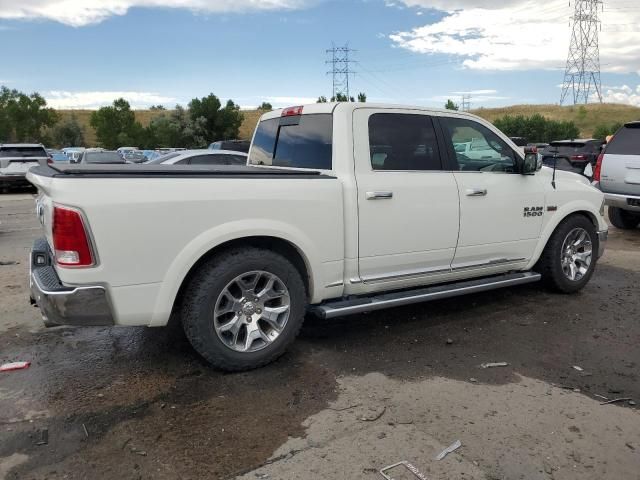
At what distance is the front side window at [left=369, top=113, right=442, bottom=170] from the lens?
4.36m

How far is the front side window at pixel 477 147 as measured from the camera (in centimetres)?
483

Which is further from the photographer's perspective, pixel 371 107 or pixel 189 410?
pixel 371 107

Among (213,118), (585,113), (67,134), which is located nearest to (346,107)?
(213,118)

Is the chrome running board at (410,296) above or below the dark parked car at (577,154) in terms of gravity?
below

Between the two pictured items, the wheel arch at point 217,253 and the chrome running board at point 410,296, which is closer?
the wheel arch at point 217,253

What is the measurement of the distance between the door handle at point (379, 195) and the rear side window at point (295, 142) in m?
0.42

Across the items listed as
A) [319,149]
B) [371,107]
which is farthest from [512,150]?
[319,149]

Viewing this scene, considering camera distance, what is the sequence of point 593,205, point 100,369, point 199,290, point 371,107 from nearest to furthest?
point 199,290, point 100,369, point 371,107, point 593,205

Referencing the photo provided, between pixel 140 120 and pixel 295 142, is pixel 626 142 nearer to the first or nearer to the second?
A: pixel 295 142

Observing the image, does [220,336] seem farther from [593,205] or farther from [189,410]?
[593,205]

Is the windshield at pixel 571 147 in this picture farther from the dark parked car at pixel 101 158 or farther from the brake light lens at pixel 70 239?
the brake light lens at pixel 70 239

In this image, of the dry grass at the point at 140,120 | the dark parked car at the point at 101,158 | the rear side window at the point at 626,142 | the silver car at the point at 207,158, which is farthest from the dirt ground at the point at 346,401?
the dry grass at the point at 140,120

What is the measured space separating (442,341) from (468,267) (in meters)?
0.76

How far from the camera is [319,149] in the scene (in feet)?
14.6
